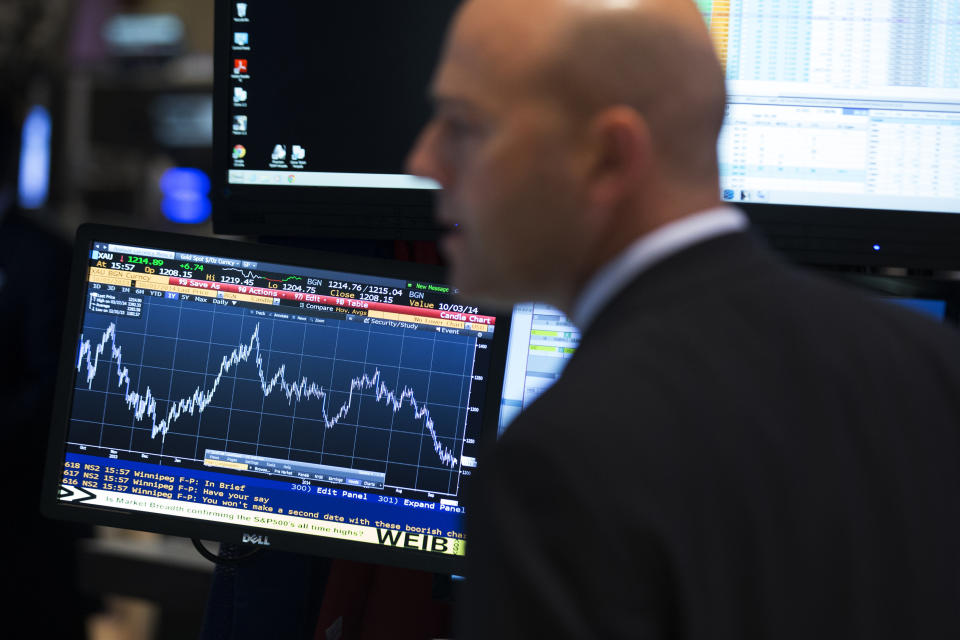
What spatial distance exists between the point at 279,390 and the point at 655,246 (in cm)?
79

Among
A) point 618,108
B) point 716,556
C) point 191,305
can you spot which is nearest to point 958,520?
point 716,556

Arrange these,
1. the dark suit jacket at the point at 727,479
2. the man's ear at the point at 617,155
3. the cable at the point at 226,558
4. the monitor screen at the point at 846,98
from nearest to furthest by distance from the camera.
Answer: the dark suit jacket at the point at 727,479, the man's ear at the point at 617,155, the monitor screen at the point at 846,98, the cable at the point at 226,558

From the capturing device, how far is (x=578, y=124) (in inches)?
30.4

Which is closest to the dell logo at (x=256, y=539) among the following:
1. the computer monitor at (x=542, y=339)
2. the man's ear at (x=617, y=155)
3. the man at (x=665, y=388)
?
the computer monitor at (x=542, y=339)

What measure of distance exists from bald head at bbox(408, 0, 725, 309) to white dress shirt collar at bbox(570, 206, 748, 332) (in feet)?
0.03

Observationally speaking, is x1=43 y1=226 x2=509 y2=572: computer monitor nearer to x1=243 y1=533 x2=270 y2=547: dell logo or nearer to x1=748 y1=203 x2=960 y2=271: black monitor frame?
x1=243 y1=533 x2=270 y2=547: dell logo

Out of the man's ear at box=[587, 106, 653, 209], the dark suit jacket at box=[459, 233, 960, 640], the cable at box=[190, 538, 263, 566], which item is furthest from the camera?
the cable at box=[190, 538, 263, 566]

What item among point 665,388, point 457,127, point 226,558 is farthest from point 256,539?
point 665,388

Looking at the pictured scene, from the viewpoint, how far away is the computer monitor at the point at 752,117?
1.40 m

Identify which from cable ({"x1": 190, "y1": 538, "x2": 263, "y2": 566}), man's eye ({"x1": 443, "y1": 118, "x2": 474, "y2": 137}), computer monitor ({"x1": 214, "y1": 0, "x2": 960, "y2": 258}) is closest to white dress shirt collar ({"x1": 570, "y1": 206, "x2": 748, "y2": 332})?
man's eye ({"x1": 443, "y1": 118, "x2": 474, "y2": 137})

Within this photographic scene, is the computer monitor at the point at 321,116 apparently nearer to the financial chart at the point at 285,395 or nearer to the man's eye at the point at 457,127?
the financial chart at the point at 285,395

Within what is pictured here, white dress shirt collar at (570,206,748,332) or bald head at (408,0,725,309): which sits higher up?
bald head at (408,0,725,309)

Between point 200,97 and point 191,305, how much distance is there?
586cm

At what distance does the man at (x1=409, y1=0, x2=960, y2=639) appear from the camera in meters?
0.65
